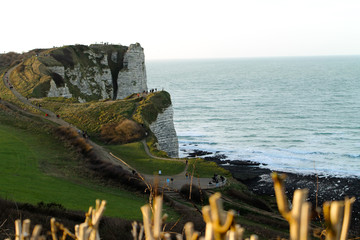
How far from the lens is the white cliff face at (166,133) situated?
66.1m

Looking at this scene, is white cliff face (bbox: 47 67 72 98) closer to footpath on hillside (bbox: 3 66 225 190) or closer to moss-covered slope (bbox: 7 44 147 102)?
moss-covered slope (bbox: 7 44 147 102)

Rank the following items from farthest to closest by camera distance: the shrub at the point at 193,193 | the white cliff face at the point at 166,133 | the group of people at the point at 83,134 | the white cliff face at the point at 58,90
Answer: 1. the white cliff face at the point at 58,90
2. the white cliff face at the point at 166,133
3. the group of people at the point at 83,134
4. the shrub at the point at 193,193

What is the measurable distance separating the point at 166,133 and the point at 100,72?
39675 mm

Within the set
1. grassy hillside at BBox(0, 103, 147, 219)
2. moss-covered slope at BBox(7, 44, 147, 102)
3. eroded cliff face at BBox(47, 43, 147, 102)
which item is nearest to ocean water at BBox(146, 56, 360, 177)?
eroded cliff face at BBox(47, 43, 147, 102)

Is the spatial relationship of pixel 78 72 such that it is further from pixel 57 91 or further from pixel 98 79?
pixel 57 91

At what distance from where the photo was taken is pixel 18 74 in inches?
3275

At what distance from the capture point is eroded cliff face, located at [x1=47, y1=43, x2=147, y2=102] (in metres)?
88.9

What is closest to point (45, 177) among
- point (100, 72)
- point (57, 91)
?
point (57, 91)

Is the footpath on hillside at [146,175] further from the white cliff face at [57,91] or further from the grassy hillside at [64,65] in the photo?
the white cliff face at [57,91]

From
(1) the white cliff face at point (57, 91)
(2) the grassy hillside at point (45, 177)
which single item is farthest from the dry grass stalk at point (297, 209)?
(1) the white cliff face at point (57, 91)

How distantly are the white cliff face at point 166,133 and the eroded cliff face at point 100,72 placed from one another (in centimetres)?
2848

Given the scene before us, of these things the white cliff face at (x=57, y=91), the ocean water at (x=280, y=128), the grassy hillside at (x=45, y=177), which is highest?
the white cliff face at (x=57, y=91)

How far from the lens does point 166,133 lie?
67.8 meters

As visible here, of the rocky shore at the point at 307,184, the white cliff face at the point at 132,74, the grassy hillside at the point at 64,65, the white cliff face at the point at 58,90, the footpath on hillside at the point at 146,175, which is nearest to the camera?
the footpath on hillside at the point at 146,175
